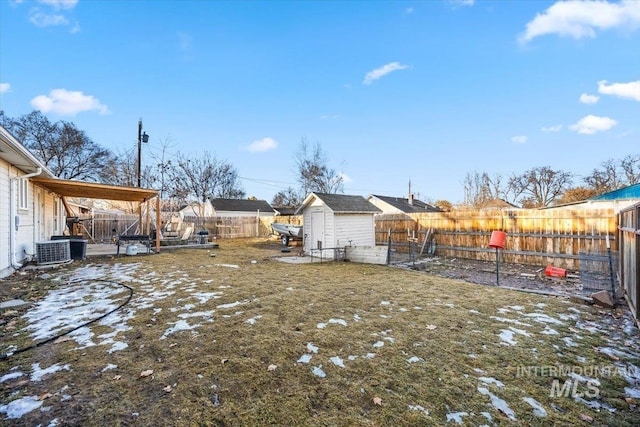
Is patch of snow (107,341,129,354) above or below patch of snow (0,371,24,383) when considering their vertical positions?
below

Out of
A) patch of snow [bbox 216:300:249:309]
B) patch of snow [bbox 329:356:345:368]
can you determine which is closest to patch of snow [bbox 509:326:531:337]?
patch of snow [bbox 329:356:345:368]

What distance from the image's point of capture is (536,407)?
228 centimetres

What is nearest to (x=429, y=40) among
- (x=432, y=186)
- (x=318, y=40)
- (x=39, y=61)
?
(x=318, y=40)

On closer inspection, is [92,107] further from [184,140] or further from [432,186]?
[432,186]

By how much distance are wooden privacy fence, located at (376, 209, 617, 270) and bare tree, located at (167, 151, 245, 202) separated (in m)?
17.7

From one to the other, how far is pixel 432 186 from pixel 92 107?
118 feet

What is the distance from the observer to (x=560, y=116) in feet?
45.4

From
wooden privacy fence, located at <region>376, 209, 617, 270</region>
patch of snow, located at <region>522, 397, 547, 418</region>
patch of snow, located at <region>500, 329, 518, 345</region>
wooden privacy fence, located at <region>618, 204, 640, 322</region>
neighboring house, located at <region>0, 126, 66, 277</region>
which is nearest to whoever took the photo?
patch of snow, located at <region>522, 397, 547, 418</region>

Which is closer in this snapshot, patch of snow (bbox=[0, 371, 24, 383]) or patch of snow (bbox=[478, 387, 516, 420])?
patch of snow (bbox=[478, 387, 516, 420])

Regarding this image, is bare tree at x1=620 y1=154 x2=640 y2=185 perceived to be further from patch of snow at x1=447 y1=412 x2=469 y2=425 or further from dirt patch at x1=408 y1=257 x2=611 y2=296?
patch of snow at x1=447 y1=412 x2=469 y2=425

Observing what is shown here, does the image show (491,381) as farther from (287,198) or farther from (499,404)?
(287,198)

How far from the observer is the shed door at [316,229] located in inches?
472

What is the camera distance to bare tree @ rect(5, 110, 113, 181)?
25.1m

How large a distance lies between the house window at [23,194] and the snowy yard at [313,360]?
12.7 ft
